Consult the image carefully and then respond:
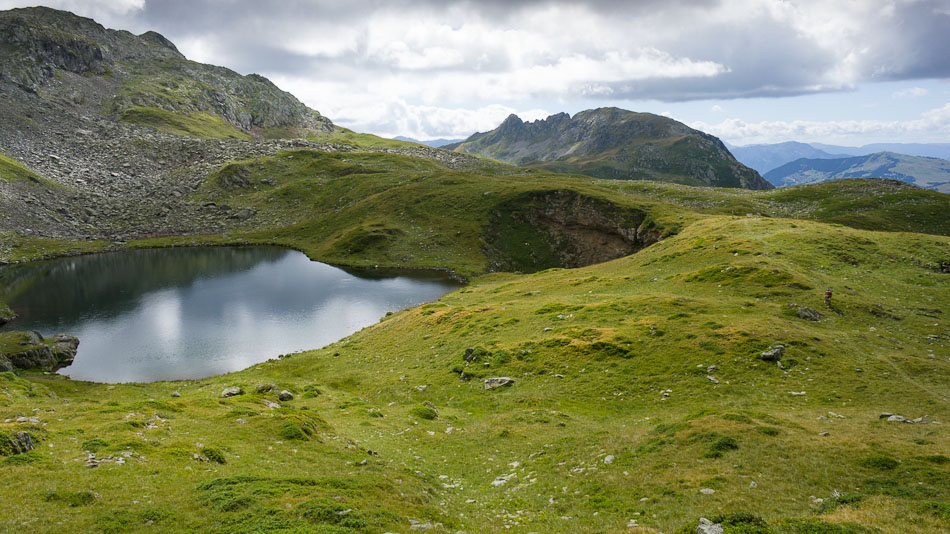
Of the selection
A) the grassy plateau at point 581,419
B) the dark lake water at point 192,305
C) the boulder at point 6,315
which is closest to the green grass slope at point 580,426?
the grassy plateau at point 581,419

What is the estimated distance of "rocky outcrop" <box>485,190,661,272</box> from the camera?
11500cm

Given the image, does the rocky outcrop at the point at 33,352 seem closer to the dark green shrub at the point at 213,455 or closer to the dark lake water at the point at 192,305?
the dark lake water at the point at 192,305

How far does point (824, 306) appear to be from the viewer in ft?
123

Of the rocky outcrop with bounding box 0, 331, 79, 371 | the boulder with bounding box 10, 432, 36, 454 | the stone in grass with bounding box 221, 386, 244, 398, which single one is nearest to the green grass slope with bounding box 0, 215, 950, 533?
the boulder with bounding box 10, 432, 36, 454

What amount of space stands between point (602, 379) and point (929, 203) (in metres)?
122

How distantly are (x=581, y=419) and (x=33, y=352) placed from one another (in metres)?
63.6

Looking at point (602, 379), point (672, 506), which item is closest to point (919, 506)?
point (672, 506)

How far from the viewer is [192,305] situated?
85750 mm

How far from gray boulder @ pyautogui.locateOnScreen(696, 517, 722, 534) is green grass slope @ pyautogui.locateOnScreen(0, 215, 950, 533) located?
407 mm

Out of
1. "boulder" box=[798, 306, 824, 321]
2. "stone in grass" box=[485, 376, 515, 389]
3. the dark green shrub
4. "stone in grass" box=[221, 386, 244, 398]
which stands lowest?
"stone in grass" box=[221, 386, 244, 398]

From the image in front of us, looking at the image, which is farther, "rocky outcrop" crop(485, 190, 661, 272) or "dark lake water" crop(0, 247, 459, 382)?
"rocky outcrop" crop(485, 190, 661, 272)

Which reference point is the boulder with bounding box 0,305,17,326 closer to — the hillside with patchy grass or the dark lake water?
the hillside with patchy grass

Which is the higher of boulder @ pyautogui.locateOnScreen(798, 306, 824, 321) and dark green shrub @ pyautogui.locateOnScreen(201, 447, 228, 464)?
boulder @ pyautogui.locateOnScreen(798, 306, 824, 321)

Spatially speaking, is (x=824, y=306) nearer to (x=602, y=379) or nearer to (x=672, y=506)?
(x=602, y=379)
